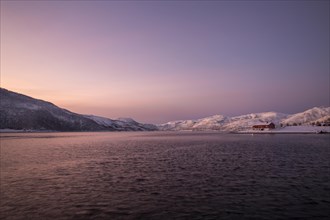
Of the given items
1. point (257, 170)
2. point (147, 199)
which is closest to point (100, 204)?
point (147, 199)

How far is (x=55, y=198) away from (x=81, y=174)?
15.2 meters

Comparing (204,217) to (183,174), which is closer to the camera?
(204,217)

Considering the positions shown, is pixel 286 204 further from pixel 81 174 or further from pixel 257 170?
pixel 81 174

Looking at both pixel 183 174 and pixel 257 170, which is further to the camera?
pixel 257 170

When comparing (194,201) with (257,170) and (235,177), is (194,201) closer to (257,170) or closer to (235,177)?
(235,177)

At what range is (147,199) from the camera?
1070 inches

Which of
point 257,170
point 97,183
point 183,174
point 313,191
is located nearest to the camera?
point 313,191

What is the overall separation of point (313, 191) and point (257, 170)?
15112 millimetres

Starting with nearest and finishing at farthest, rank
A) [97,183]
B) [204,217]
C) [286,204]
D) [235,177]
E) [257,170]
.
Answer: [204,217]
[286,204]
[97,183]
[235,177]
[257,170]

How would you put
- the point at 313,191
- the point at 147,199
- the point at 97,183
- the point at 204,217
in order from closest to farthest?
the point at 204,217 → the point at 147,199 → the point at 313,191 → the point at 97,183

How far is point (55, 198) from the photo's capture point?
2794 cm

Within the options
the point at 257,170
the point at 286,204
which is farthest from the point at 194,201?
the point at 257,170

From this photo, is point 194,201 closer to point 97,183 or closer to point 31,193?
point 97,183

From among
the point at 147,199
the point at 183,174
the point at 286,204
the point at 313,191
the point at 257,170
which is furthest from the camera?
the point at 257,170
